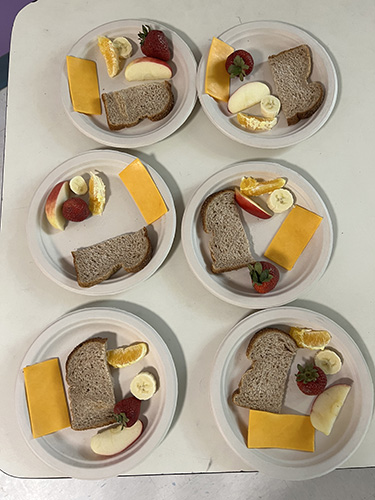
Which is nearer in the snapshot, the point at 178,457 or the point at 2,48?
the point at 178,457

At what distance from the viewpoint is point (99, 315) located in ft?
4.17

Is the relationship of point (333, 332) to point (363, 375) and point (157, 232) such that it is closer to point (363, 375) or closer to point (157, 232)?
point (363, 375)

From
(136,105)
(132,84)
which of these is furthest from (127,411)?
Result: (132,84)

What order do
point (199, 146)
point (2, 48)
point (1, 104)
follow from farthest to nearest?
point (1, 104) < point (2, 48) < point (199, 146)

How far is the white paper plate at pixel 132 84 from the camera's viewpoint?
1402mm

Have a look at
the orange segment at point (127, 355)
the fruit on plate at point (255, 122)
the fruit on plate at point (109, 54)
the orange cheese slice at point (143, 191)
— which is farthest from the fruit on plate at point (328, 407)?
the fruit on plate at point (109, 54)

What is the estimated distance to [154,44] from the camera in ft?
4.73

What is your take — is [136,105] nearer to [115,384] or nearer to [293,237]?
[293,237]

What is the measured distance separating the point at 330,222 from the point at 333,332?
330 mm

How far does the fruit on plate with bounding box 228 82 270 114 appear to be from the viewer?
1.41m

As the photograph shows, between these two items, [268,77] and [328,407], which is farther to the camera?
[268,77]

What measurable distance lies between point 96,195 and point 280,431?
887 mm

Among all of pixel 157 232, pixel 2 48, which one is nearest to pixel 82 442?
pixel 157 232

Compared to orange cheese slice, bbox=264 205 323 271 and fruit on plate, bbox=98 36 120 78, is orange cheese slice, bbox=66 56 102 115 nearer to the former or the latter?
fruit on plate, bbox=98 36 120 78
